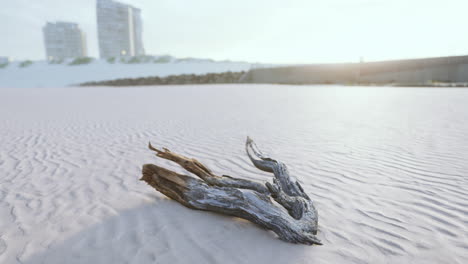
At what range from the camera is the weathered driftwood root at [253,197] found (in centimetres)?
228

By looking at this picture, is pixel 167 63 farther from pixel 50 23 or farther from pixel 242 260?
pixel 50 23

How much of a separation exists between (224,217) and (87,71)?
40792 millimetres

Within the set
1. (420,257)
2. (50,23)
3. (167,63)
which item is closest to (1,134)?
(420,257)

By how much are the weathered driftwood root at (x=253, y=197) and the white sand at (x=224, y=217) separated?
95mm

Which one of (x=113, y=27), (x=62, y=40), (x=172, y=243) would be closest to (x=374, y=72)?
(x=172, y=243)

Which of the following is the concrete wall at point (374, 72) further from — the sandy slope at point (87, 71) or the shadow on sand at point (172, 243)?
the shadow on sand at point (172, 243)

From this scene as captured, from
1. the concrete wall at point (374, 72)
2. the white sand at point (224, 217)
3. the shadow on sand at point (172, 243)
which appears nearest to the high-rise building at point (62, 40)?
the concrete wall at point (374, 72)

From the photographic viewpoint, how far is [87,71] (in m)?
37.7

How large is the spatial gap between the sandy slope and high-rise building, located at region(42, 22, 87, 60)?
42.9m

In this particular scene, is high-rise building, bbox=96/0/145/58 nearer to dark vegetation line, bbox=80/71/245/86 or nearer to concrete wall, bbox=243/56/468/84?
dark vegetation line, bbox=80/71/245/86

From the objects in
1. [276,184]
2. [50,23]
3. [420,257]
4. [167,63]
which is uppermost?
[50,23]

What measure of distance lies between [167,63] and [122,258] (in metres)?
41.8

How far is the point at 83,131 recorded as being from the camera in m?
6.54

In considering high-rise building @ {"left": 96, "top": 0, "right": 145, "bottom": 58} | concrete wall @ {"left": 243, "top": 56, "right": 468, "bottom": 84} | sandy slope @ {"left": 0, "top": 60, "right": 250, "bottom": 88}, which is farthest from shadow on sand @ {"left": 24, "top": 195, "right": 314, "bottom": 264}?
high-rise building @ {"left": 96, "top": 0, "right": 145, "bottom": 58}
